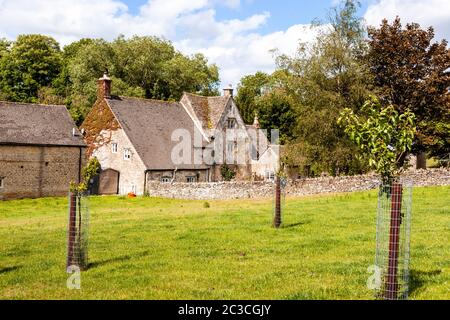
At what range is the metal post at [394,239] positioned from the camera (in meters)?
9.77

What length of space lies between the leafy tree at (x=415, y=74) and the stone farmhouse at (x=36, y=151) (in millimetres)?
29079

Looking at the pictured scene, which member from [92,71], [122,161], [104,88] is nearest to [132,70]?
[92,71]

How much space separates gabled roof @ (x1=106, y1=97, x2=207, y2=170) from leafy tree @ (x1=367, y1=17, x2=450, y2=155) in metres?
20.3

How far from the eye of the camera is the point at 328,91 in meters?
43.1

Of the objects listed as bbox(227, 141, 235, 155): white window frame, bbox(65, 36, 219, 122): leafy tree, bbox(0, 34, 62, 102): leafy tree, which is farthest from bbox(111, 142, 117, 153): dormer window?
bbox(0, 34, 62, 102): leafy tree

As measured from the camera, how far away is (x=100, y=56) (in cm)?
7175

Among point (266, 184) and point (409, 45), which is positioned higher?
point (409, 45)

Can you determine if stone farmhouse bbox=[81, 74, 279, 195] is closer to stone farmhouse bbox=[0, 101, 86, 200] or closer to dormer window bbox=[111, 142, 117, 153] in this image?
dormer window bbox=[111, 142, 117, 153]

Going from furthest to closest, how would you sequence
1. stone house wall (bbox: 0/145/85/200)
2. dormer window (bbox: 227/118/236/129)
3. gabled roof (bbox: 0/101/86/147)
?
1. dormer window (bbox: 227/118/236/129)
2. gabled roof (bbox: 0/101/86/147)
3. stone house wall (bbox: 0/145/85/200)

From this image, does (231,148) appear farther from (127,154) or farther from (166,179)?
(127,154)

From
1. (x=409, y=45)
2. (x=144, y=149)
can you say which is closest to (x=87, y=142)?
(x=144, y=149)

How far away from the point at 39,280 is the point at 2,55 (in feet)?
274

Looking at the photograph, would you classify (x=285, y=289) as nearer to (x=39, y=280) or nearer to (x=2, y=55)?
(x=39, y=280)

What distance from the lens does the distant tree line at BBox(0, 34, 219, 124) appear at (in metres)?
70.6
